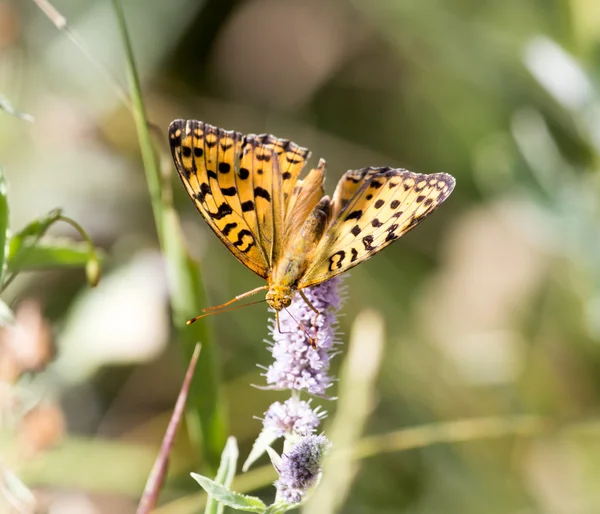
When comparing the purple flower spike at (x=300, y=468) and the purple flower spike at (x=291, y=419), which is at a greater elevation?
the purple flower spike at (x=291, y=419)

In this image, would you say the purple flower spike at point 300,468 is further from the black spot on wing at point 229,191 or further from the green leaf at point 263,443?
the black spot on wing at point 229,191

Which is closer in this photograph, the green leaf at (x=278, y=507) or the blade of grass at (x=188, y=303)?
the green leaf at (x=278, y=507)

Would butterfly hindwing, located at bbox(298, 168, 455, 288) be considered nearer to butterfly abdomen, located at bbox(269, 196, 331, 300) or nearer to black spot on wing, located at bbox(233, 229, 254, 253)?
butterfly abdomen, located at bbox(269, 196, 331, 300)

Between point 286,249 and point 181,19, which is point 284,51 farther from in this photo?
point 286,249

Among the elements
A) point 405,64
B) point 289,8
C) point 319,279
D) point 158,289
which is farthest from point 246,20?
point 319,279

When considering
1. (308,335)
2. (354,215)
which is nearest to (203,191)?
(354,215)

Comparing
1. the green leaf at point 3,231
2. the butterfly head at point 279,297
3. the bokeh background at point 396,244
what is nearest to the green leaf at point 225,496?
the butterfly head at point 279,297

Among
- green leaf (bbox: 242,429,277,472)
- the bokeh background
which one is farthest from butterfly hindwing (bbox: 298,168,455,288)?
the bokeh background
